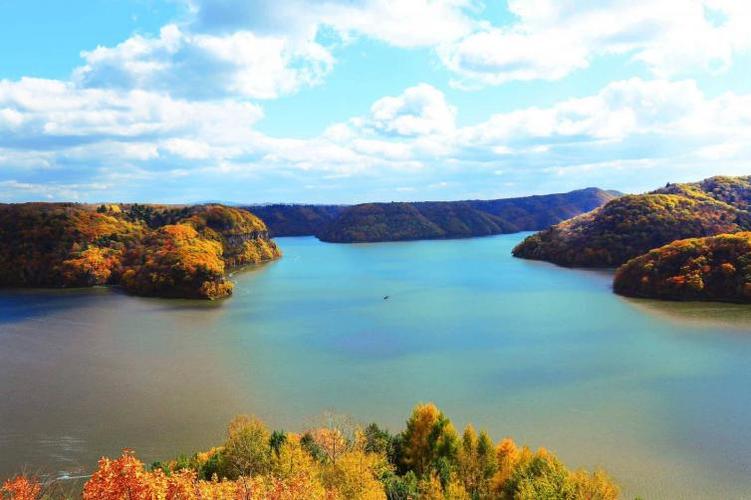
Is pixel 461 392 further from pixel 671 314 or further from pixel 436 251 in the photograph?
pixel 436 251

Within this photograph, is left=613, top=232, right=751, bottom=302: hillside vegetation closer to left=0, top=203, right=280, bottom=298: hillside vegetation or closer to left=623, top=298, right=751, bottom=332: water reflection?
left=623, top=298, right=751, bottom=332: water reflection

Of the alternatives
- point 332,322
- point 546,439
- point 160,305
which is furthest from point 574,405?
point 160,305

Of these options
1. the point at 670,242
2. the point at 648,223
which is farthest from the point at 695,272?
the point at 648,223

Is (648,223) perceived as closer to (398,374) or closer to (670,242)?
(670,242)

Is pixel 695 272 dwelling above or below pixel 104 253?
above

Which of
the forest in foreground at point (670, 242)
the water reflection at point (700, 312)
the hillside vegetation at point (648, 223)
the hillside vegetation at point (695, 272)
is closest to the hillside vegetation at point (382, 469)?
the water reflection at point (700, 312)

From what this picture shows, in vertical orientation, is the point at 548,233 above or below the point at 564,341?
above
